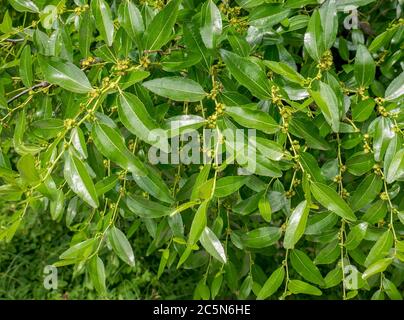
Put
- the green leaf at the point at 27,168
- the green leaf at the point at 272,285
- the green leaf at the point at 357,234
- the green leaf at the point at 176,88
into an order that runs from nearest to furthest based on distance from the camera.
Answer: the green leaf at the point at 27,168 → the green leaf at the point at 176,88 → the green leaf at the point at 357,234 → the green leaf at the point at 272,285

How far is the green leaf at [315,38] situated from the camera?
2.70ft

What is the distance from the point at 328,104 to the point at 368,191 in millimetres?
249

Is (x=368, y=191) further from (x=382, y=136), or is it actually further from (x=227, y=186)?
(x=227, y=186)

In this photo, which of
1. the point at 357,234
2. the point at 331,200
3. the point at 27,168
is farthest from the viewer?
the point at 357,234

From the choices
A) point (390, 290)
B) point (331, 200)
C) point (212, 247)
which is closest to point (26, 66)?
point (212, 247)

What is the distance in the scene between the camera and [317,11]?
0.81 m

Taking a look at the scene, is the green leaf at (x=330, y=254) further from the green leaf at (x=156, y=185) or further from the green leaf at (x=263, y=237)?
the green leaf at (x=156, y=185)

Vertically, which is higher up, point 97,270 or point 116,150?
point 116,150

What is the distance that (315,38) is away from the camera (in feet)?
2.70

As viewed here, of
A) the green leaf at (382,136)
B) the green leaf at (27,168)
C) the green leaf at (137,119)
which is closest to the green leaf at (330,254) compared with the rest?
the green leaf at (382,136)

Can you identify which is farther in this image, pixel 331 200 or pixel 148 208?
pixel 148 208

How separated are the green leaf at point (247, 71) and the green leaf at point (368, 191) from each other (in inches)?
9.9

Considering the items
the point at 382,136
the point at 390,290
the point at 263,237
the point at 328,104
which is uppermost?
the point at 328,104
